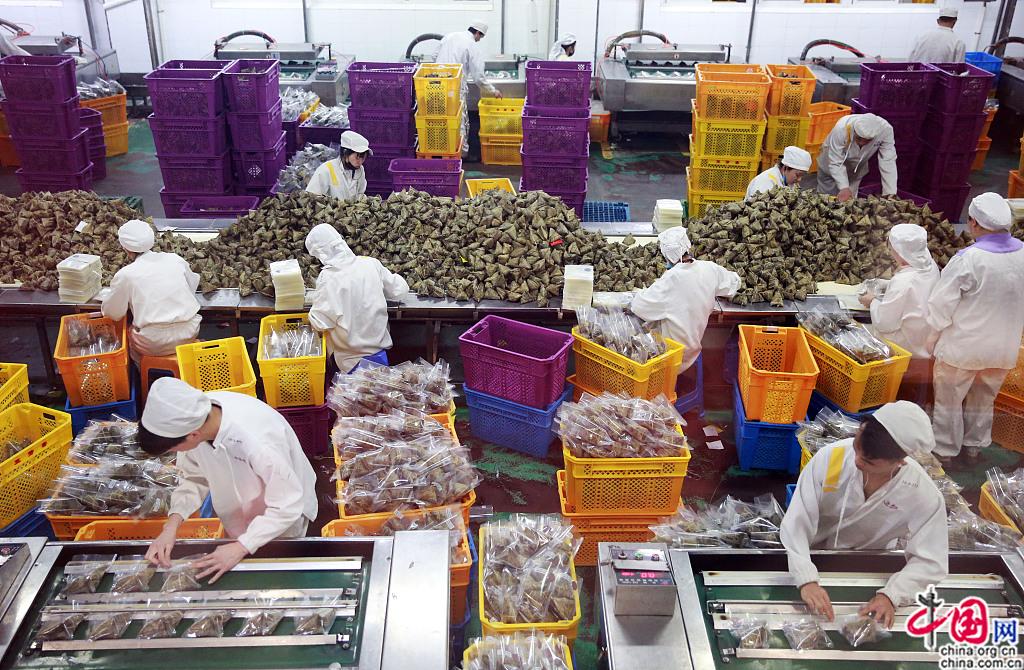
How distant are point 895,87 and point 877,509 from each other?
5.96 metres

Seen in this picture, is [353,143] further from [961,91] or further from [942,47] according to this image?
[942,47]

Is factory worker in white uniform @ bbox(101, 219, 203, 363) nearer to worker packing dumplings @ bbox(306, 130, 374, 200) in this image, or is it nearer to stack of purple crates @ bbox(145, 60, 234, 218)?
worker packing dumplings @ bbox(306, 130, 374, 200)

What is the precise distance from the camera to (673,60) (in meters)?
10.9

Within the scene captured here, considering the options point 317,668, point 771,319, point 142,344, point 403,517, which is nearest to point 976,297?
point 771,319

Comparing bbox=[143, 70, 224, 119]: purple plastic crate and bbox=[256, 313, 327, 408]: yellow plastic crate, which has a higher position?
bbox=[143, 70, 224, 119]: purple plastic crate

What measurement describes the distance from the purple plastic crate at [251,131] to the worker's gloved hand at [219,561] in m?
5.73

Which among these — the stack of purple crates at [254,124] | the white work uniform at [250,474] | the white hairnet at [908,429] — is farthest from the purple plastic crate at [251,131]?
the white hairnet at [908,429]

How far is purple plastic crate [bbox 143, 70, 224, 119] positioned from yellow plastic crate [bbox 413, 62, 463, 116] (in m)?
1.85

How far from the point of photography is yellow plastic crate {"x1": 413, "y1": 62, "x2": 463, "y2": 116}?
7852mm

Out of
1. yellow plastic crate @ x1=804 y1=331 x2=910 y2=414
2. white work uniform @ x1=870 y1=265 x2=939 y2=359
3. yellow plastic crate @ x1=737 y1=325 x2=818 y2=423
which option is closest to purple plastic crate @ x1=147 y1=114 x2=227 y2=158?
yellow plastic crate @ x1=737 y1=325 x2=818 y2=423

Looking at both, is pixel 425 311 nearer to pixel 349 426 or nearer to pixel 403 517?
pixel 349 426

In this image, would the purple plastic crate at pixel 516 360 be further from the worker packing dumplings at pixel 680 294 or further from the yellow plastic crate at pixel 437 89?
the yellow plastic crate at pixel 437 89

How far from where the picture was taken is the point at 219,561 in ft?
8.36

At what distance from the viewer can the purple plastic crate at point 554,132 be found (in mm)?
7598
